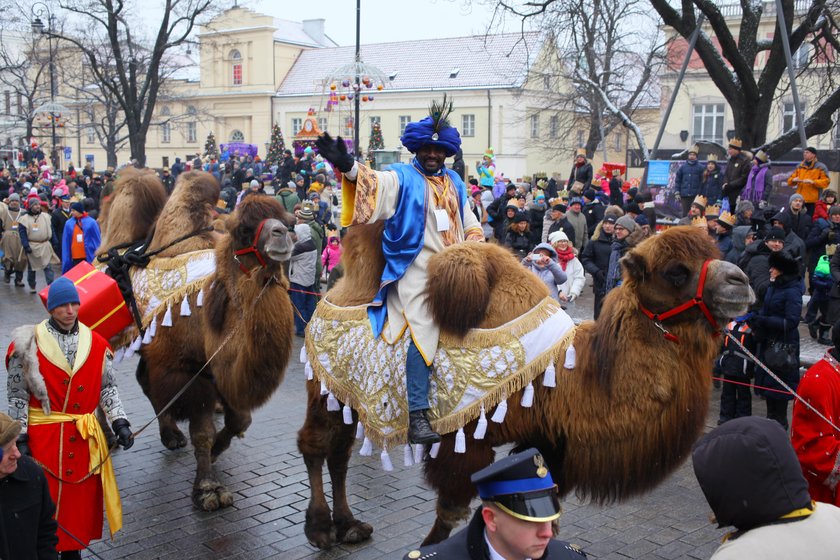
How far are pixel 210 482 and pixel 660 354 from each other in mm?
3759

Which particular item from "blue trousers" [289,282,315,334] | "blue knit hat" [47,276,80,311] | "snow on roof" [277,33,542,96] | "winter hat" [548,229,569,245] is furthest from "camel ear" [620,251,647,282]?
"snow on roof" [277,33,542,96]

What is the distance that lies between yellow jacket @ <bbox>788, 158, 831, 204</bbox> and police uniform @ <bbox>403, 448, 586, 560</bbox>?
13060mm

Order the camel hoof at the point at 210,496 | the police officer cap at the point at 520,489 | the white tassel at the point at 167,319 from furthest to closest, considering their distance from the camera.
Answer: the white tassel at the point at 167,319
the camel hoof at the point at 210,496
the police officer cap at the point at 520,489

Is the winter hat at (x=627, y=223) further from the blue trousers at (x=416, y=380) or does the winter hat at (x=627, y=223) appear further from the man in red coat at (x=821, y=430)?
the blue trousers at (x=416, y=380)

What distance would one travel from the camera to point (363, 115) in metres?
61.7

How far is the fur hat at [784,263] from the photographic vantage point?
788 cm

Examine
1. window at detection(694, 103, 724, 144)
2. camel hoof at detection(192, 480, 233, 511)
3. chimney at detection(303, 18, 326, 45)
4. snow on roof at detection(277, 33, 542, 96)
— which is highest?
chimney at detection(303, 18, 326, 45)

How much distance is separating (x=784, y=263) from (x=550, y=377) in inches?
174

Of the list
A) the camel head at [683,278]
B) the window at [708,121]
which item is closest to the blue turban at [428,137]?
the camel head at [683,278]

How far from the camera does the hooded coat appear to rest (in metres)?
2.49

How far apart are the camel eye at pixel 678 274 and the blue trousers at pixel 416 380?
4.72 feet

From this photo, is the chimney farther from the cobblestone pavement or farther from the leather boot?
the leather boot

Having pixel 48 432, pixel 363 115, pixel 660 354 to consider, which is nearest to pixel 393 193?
pixel 660 354

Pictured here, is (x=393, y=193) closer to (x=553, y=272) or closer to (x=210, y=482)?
(x=210, y=482)
